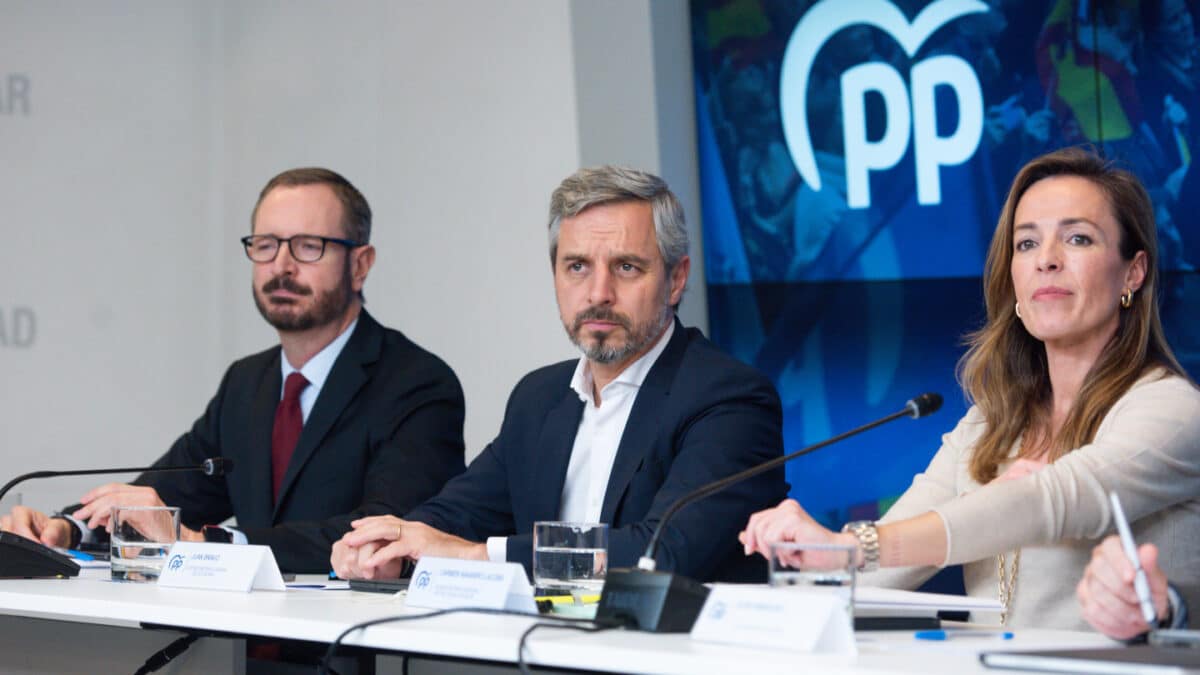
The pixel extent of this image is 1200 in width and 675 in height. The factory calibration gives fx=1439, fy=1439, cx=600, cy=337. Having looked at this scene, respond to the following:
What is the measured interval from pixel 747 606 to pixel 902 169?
332 cm

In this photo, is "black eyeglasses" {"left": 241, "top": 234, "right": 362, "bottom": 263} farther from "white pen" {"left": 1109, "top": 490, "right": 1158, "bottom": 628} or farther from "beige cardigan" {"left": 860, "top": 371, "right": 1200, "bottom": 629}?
"white pen" {"left": 1109, "top": 490, "right": 1158, "bottom": 628}

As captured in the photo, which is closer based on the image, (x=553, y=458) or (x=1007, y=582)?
(x=1007, y=582)

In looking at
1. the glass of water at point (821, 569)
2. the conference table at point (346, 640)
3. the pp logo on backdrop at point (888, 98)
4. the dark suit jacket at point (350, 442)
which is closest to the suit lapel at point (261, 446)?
the dark suit jacket at point (350, 442)

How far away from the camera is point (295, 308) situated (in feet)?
10.7

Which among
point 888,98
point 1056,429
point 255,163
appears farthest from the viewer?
point 255,163

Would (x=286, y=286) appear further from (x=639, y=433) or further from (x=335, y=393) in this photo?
(x=639, y=433)

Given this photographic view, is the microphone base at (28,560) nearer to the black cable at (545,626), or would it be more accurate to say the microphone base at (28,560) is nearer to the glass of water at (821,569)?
the black cable at (545,626)

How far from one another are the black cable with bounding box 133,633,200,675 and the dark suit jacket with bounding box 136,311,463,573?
2.62 ft

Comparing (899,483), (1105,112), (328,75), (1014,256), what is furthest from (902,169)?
(1014,256)

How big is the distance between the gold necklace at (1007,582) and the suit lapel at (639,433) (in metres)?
0.63

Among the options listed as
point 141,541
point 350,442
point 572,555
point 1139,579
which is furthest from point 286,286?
point 1139,579

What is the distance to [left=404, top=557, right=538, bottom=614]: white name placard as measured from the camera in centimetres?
171

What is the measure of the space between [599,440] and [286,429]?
36.8 inches

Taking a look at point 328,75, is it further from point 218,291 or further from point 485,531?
point 485,531
